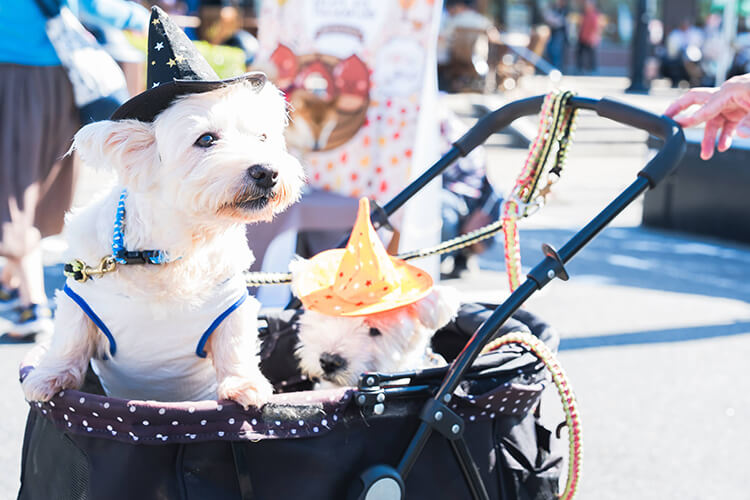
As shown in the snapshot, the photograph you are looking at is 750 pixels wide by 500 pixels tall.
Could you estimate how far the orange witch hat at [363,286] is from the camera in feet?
6.75

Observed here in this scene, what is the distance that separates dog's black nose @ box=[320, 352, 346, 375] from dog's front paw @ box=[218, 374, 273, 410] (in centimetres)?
40

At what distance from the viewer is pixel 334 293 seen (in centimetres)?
211

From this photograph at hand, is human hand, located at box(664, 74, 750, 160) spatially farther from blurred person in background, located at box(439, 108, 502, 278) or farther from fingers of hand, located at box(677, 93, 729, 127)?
blurred person in background, located at box(439, 108, 502, 278)

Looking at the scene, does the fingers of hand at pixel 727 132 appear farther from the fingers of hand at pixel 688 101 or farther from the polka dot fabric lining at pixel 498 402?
the polka dot fabric lining at pixel 498 402

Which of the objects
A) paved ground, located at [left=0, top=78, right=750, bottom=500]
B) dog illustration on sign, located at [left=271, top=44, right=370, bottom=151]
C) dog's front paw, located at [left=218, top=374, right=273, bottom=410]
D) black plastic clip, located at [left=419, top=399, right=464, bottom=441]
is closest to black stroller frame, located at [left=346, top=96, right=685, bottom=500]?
black plastic clip, located at [left=419, top=399, right=464, bottom=441]

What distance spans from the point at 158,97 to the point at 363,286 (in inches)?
28.2

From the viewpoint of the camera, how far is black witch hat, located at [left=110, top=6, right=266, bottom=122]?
171cm

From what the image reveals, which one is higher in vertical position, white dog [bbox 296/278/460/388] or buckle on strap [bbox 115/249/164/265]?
buckle on strap [bbox 115/249/164/265]

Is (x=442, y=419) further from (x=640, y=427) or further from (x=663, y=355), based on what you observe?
(x=663, y=355)

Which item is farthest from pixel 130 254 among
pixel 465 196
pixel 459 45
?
pixel 459 45

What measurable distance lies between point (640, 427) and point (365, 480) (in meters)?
1.95

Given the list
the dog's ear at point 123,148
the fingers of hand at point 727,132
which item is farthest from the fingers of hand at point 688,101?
the dog's ear at point 123,148

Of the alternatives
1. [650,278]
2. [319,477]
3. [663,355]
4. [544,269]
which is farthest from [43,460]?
[650,278]

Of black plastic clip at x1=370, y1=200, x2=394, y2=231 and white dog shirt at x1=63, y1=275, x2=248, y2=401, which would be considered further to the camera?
black plastic clip at x1=370, y1=200, x2=394, y2=231
